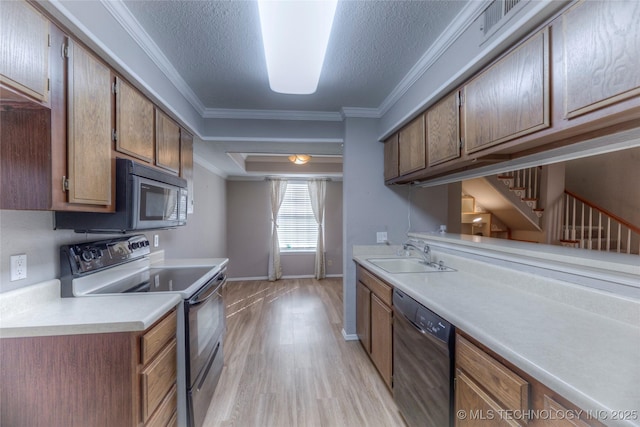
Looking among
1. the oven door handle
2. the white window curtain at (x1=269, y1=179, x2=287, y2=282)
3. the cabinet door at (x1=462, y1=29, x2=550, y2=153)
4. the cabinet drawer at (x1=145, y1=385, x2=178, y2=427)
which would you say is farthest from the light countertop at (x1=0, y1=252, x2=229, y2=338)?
the white window curtain at (x1=269, y1=179, x2=287, y2=282)

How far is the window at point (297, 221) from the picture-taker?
5.62 m

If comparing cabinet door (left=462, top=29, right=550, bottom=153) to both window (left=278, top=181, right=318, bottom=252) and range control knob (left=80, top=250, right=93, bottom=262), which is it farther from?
window (left=278, top=181, right=318, bottom=252)

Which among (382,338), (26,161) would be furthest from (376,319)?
(26,161)

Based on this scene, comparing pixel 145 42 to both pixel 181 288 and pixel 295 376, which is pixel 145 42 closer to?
pixel 181 288

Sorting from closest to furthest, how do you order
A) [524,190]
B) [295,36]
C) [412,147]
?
[295,36] < [412,147] < [524,190]

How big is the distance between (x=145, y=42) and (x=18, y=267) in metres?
1.47

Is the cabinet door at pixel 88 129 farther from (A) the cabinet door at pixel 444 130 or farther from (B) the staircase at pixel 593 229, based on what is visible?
(B) the staircase at pixel 593 229

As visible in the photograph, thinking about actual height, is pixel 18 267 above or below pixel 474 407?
above

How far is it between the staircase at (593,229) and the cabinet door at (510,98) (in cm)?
329

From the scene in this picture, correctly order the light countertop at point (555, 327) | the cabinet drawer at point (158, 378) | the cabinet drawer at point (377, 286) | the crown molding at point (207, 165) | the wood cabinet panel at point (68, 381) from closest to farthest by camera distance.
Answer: the light countertop at point (555, 327) < the wood cabinet panel at point (68, 381) < the cabinet drawer at point (158, 378) < the cabinet drawer at point (377, 286) < the crown molding at point (207, 165)

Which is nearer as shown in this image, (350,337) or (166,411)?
(166,411)

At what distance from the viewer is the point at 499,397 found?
0.90 metres

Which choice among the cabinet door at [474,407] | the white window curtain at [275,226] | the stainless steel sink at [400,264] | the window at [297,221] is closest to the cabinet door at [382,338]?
the stainless steel sink at [400,264]

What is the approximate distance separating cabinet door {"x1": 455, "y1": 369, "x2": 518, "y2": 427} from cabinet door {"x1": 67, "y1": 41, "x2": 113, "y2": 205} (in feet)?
6.23
